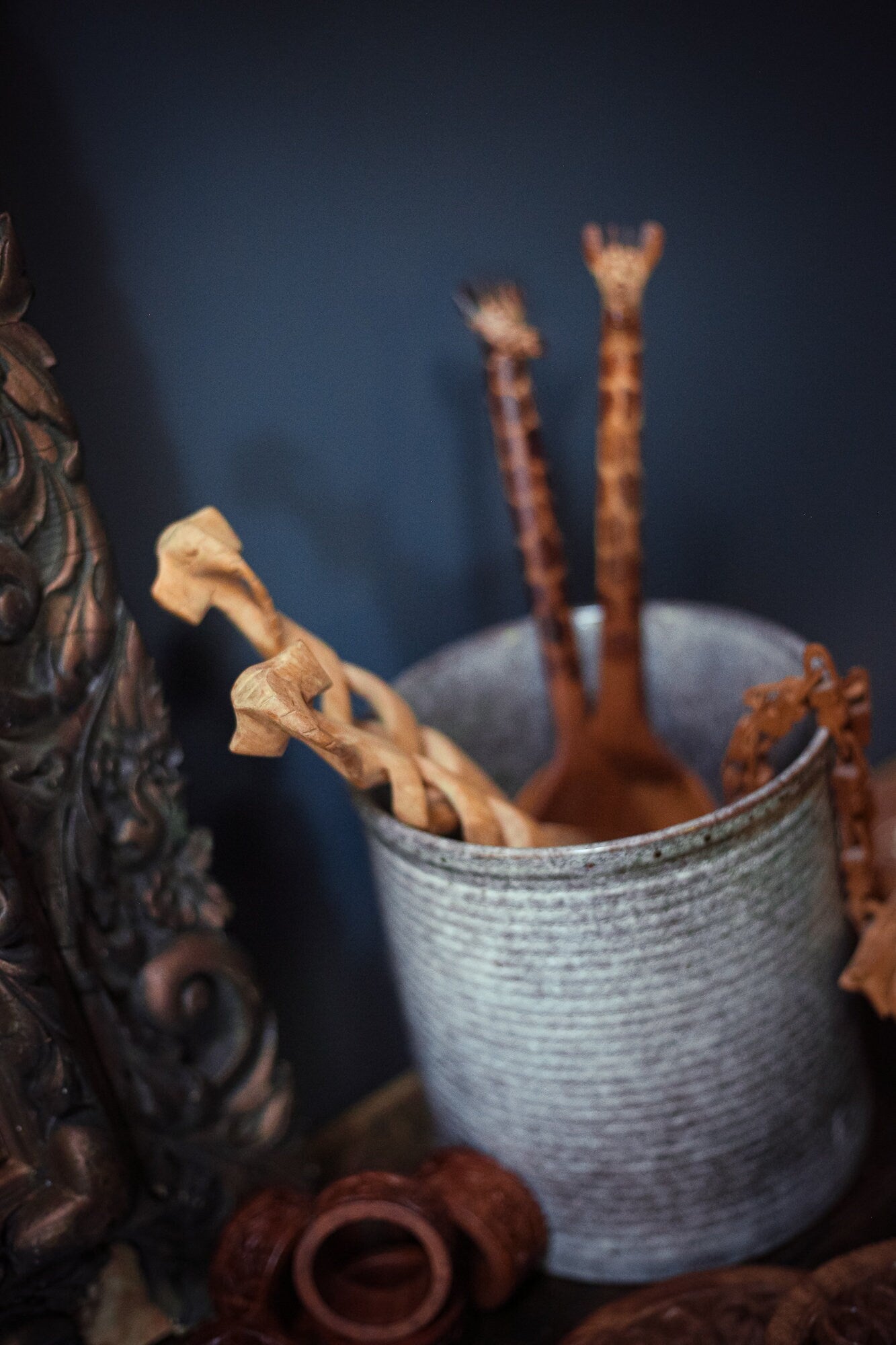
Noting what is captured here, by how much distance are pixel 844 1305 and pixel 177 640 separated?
0.54 metres

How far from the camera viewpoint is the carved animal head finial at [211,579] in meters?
0.58

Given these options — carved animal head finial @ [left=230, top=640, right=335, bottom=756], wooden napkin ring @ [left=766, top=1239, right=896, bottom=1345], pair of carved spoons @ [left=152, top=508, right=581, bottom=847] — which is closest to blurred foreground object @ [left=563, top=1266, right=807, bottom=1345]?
wooden napkin ring @ [left=766, top=1239, right=896, bottom=1345]

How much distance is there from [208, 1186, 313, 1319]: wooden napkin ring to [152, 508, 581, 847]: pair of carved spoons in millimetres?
256

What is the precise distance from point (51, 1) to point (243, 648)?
39 cm

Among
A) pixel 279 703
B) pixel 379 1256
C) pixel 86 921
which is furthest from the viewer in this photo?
pixel 379 1256

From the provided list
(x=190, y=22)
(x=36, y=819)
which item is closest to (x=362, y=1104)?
(x=36, y=819)

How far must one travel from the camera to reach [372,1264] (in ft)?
2.37

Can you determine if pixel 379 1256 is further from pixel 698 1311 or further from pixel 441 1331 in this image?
pixel 698 1311

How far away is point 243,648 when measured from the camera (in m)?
0.78

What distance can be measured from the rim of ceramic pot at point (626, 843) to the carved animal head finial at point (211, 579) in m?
0.13

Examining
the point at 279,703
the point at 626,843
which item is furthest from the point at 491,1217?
the point at 279,703

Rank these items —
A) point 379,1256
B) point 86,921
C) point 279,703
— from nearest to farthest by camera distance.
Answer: point 279,703 → point 86,921 → point 379,1256

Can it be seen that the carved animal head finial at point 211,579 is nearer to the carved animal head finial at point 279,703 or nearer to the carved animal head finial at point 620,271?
the carved animal head finial at point 279,703

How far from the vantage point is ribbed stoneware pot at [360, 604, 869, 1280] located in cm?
61
